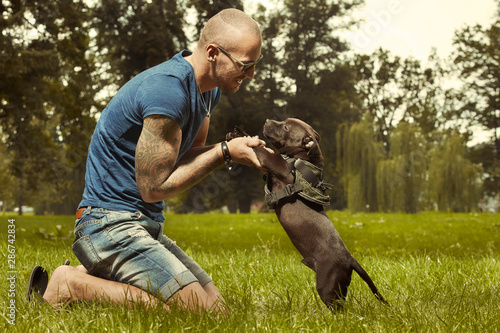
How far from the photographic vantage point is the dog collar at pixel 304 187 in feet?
9.73

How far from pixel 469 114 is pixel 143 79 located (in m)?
37.3

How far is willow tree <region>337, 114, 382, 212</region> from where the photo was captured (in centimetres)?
2242

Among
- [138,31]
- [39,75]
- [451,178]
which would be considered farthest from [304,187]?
Result: [451,178]

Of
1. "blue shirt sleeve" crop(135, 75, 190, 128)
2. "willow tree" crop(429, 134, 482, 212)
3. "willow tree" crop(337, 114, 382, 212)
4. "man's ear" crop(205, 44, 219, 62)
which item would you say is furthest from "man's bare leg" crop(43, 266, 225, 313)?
"willow tree" crop(429, 134, 482, 212)

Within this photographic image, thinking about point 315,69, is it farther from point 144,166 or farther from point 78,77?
point 144,166

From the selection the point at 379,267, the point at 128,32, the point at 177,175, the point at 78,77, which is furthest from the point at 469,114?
the point at 177,175

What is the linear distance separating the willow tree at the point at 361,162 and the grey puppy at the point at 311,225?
19.7 metres

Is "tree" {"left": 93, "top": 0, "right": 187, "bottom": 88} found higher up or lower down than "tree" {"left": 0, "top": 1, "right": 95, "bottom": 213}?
higher up

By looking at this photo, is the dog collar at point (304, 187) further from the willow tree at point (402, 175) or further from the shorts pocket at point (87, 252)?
the willow tree at point (402, 175)

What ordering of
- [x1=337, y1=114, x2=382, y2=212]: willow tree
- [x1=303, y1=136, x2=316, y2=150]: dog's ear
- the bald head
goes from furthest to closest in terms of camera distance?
1. [x1=337, y1=114, x2=382, y2=212]: willow tree
2. [x1=303, y1=136, x2=316, y2=150]: dog's ear
3. the bald head

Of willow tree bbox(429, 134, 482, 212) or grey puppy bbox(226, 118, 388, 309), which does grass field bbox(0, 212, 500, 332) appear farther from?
willow tree bbox(429, 134, 482, 212)

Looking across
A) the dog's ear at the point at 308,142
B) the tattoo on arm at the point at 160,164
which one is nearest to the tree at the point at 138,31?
the dog's ear at the point at 308,142

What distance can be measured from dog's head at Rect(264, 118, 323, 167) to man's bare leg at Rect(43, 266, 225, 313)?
119cm

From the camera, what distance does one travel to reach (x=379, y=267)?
454 cm
